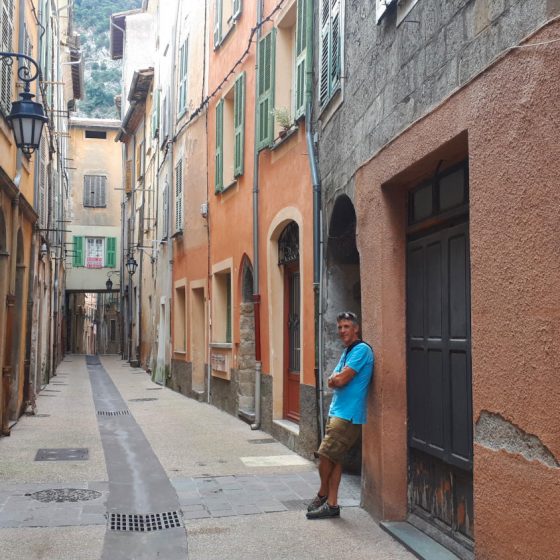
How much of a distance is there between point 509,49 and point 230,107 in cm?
1029

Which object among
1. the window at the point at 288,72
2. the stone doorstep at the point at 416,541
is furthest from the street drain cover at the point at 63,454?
the window at the point at 288,72

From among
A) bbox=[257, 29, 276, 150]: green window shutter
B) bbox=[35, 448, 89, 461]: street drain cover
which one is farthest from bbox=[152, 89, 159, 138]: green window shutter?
bbox=[35, 448, 89, 461]: street drain cover

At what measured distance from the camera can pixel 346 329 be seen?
5789 mm

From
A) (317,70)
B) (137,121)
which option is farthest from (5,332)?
(137,121)

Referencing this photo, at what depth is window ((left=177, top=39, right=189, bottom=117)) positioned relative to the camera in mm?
17422

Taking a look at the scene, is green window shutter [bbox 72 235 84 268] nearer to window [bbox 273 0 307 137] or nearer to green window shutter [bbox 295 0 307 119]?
window [bbox 273 0 307 137]

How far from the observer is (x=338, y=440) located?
5.67m

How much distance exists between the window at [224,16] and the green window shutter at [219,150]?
1.19m

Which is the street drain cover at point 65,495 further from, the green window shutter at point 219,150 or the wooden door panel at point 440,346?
the green window shutter at point 219,150

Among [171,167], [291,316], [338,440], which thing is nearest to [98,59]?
[171,167]

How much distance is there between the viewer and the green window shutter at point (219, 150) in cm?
1346

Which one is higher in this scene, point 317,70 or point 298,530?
point 317,70

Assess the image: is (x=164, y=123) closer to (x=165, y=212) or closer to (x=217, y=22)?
(x=165, y=212)

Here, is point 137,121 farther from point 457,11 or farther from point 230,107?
point 457,11
